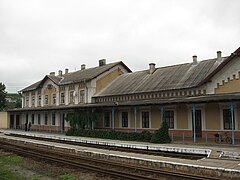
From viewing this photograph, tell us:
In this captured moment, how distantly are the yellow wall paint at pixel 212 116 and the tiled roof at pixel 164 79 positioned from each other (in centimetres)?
224

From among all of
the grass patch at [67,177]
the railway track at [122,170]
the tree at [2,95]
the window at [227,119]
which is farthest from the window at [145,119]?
the tree at [2,95]

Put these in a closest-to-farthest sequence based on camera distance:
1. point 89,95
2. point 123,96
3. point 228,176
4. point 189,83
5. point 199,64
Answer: point 228,176, point 189,83, point 199,64, point 123,96, point 89,95

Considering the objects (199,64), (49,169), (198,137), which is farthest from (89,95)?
(49,169)

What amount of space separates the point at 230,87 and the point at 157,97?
5888 mm

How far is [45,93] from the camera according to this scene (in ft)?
120

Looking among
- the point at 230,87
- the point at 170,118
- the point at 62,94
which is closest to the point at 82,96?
the point at 62,94

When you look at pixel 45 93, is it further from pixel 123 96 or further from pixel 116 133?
pixel 116 133

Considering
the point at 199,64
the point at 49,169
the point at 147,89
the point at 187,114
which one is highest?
the point at 199,64

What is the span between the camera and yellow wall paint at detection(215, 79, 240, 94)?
59.9 ft

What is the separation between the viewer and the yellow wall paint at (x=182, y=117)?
784 inches

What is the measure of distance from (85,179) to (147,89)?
1459 cm

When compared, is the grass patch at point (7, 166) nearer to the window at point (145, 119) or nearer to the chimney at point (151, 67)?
the window at point (145, 119)

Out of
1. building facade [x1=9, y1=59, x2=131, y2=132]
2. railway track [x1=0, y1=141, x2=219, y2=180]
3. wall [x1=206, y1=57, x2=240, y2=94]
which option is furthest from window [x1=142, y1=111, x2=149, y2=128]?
railway track [x1=0, y1=141, x2=219, y2=180]

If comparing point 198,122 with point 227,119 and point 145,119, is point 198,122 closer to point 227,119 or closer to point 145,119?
point 227,119
